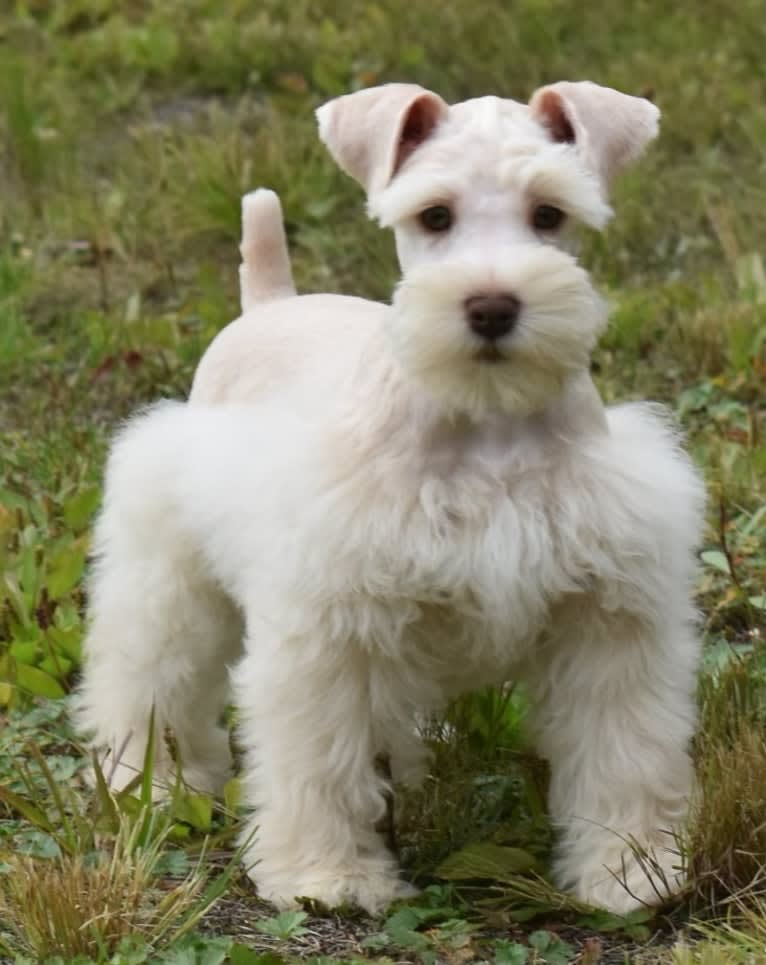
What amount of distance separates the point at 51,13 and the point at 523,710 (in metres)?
5.48

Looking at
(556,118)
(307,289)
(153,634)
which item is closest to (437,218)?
(556,118)

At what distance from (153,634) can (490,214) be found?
112 cm

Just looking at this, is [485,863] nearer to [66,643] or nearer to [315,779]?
[315,779]

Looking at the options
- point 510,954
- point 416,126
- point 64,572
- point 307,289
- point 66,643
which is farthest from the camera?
point 307,289

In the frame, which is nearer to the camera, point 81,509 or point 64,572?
point 64,572

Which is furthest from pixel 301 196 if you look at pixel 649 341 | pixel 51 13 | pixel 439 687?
pixel 439 687

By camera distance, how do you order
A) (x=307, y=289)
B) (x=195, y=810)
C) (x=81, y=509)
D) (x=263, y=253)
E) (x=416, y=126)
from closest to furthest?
(x=416, y=126), (x=195, y=810), (x=263, y=253), (x=81, y=509), (x=307, y=289)

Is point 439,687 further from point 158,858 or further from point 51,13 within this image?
point 51,13

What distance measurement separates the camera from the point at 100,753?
150 inches

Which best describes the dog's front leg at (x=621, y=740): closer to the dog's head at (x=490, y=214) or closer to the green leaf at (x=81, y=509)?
the dog's head at (x=490, y=214)

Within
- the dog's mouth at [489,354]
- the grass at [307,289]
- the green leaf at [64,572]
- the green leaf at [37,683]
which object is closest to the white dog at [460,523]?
the dog's mouth at [489,354]

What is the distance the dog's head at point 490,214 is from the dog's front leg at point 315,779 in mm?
508

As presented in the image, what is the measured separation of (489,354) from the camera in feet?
9.48

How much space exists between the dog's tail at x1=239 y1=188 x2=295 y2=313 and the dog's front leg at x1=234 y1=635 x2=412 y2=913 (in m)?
0.97
